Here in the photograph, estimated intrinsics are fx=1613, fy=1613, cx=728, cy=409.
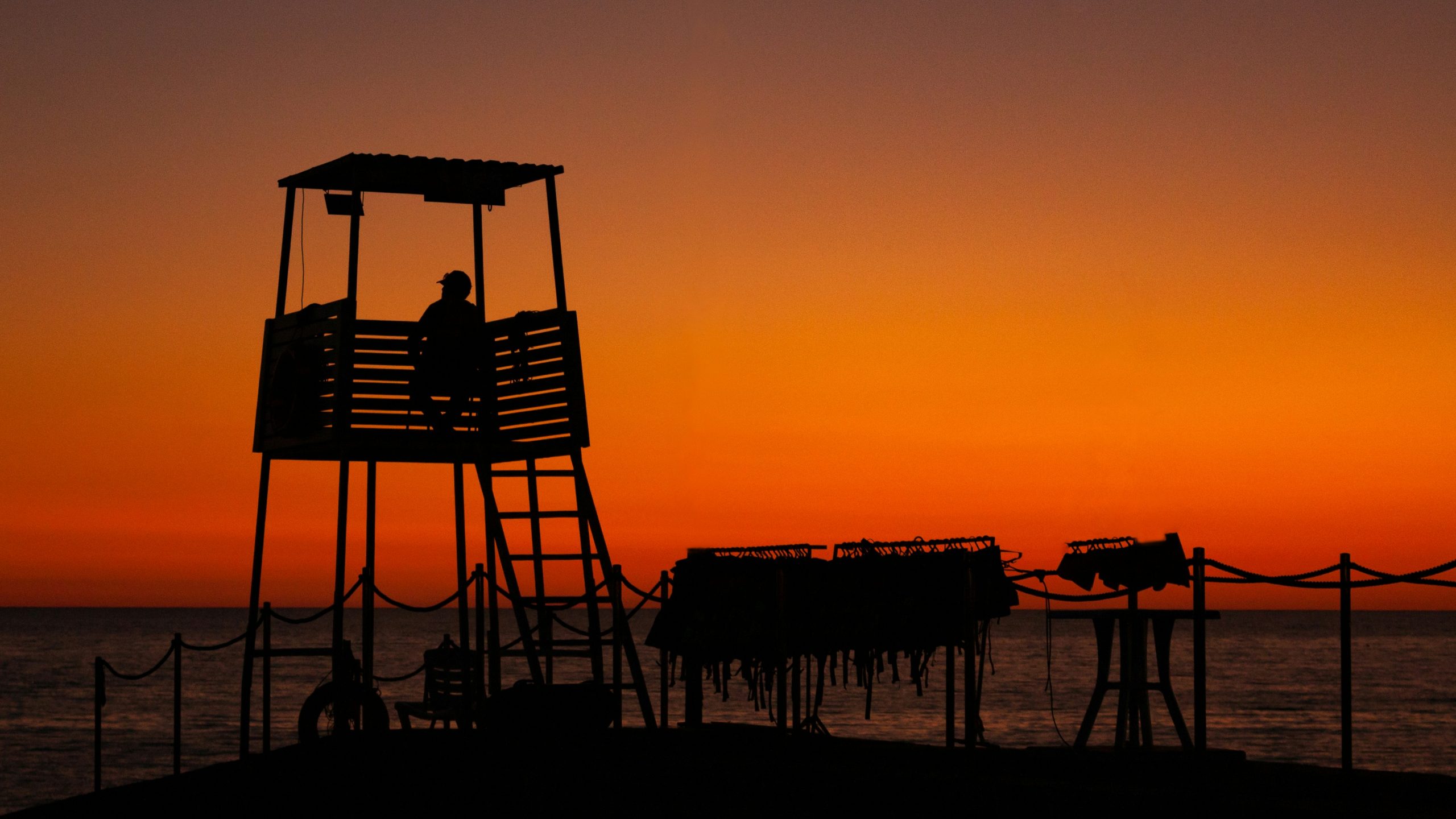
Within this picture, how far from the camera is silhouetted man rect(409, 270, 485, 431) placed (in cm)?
1469

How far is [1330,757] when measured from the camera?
5481cm

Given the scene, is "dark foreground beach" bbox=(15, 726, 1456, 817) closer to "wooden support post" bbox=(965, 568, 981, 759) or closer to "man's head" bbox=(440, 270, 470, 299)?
"wooden support post" bbox=(965, 568, 981, 759)

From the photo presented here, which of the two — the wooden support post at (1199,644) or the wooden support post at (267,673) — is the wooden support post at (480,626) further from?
the wooden support post at (1199,644)

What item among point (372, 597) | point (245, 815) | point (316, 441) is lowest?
point (245, 815)

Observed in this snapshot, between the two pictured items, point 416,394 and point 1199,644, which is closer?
point 1199,644

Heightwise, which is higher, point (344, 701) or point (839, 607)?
point (839, 607)

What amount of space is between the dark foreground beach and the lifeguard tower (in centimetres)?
128

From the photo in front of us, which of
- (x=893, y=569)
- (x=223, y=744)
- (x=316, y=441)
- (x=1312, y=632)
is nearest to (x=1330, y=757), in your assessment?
(x=223, y=744)

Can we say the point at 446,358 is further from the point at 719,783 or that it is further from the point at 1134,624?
the point at 1134,624

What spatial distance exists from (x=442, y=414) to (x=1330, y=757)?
4770cm

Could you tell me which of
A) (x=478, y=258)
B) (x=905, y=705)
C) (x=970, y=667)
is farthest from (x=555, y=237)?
(x=905, y=705)

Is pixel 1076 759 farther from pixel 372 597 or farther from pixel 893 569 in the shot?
pixel 372 597

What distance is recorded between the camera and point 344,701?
576 inches

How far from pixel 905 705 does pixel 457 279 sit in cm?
5747
